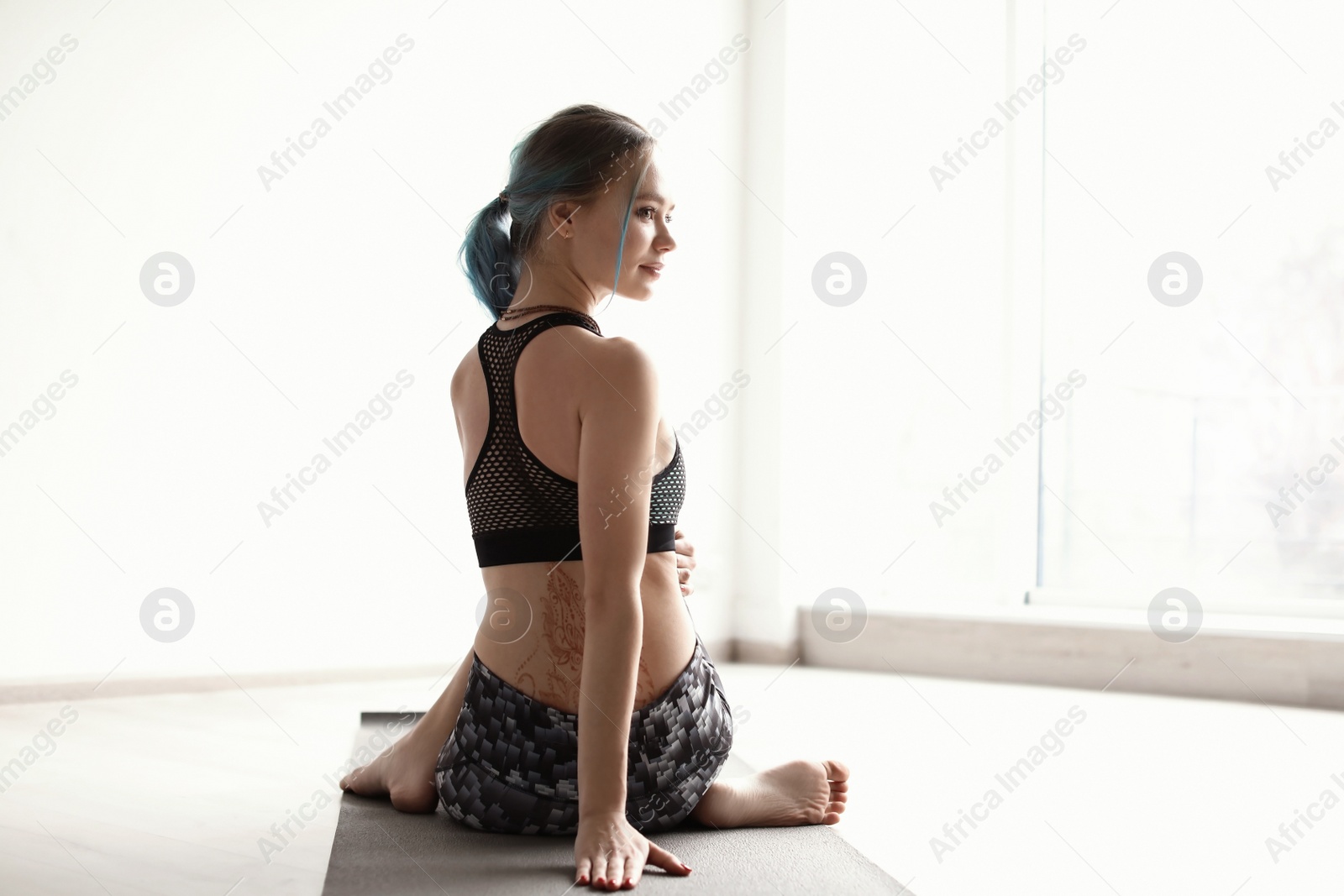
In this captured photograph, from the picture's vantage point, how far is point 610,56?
146 inches

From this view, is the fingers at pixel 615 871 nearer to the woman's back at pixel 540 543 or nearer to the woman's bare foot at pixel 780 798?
the woman's back at pixel 540 543

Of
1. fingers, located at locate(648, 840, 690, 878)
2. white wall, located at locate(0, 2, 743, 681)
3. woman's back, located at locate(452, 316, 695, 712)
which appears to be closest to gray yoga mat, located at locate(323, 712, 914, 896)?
fingers, located at locate(648, 840, 690, 878)

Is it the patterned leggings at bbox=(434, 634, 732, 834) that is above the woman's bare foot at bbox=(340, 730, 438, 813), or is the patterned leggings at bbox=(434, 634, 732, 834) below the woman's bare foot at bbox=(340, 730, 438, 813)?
above

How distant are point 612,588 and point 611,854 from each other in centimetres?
29

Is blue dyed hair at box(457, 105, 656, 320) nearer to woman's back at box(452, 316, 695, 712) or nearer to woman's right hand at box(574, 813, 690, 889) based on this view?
woman's back at box(452, 316, 695, 712)

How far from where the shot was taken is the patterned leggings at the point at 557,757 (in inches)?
55.9

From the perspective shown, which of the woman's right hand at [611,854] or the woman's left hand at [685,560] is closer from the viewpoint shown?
the woman's right hand at [611,854]

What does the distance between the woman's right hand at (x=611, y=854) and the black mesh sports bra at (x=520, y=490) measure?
1.08 ft

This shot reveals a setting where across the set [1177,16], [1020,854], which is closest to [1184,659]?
[1020,854]

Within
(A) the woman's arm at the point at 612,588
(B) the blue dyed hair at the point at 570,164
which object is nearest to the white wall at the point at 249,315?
(B) the blue dyed hair at the point at 570,164

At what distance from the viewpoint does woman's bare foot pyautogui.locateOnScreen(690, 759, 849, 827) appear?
5.03 ft

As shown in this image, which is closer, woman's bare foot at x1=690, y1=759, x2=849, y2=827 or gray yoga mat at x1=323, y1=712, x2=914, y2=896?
gray yoga mat at x1=323, y1=712, x2=914, y2=896

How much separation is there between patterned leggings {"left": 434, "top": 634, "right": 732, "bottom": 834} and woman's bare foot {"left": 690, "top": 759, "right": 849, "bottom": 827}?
0.04 meters

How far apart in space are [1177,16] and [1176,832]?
2947 millimetres
